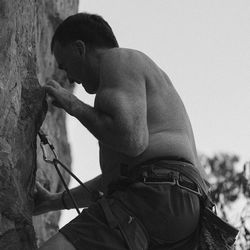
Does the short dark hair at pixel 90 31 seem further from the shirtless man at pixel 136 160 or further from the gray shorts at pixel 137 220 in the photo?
the gray shorts at pixel 137 220

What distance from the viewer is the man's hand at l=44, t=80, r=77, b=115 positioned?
4.28 metres

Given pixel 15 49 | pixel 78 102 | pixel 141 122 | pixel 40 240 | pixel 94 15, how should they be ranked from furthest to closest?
1. pixel 40 240
2. pixel 15 49
3. pixel 94 15
4. pixel 78 102
5. pixel 141 122

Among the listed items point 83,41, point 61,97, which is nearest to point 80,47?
point 83,41

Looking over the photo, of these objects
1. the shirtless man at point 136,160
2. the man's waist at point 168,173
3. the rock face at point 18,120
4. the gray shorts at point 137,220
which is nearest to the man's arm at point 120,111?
the shirtless man at point 136,160

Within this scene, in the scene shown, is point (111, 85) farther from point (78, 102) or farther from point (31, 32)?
point (31, 32)

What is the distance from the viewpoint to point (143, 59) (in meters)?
4.35

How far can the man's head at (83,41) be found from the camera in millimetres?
4512

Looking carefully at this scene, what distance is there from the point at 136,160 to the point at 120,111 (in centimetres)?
39

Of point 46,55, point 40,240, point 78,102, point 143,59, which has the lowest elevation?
point 40,240

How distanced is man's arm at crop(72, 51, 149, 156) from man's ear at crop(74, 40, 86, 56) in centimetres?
35

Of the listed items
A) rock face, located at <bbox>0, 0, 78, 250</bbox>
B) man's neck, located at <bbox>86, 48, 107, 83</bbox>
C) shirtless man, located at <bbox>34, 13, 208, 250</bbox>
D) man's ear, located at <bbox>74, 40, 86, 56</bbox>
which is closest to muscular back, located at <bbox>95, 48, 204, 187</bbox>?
shirtless man, located at <bbox>34, 13, 208, 250</bbox>

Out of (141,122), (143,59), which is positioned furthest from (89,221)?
(143,59)

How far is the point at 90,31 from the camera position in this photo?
4.54 metres

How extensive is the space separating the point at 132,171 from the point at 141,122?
356mm
